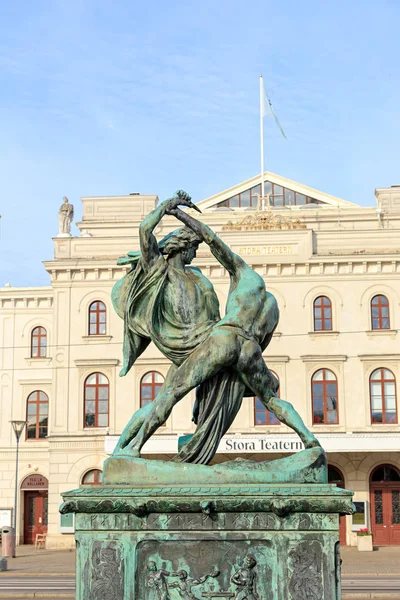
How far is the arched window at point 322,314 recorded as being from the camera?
40.3 metres

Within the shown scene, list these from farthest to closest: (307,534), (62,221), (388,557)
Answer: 1. (62,221)
2. (388,557)
3. (307,534)

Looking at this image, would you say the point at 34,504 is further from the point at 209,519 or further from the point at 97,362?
the point at 209,519

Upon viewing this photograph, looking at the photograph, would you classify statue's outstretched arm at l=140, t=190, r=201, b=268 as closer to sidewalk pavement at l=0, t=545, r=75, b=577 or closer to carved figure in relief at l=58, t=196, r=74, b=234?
sidewalk pavement at l=0, t=545, r=75, b=577

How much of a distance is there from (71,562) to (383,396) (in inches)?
586

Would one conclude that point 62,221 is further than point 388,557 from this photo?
Yes

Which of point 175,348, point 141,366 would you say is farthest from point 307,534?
point 141,366

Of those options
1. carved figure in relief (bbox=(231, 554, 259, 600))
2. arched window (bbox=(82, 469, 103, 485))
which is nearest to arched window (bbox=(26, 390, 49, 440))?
arched window (bbox=(82, 469, 103, 485))

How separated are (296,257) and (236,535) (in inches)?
1332

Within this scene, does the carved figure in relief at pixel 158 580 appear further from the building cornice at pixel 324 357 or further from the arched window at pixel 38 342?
the arched window at pixel 38 342

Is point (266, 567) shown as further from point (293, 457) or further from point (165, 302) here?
point (165, 302)

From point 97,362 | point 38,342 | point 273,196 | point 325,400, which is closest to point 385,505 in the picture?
point 325,400

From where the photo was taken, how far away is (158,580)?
718 centimetres

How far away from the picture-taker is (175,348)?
813 cm

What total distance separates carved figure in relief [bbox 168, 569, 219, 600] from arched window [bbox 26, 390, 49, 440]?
3766 cm
